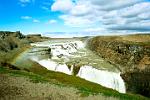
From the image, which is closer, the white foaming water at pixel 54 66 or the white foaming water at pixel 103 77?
the white foaming water at pixel 103 77

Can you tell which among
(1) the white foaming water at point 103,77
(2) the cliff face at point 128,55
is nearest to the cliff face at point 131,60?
(2) the cliff face at point 128,55

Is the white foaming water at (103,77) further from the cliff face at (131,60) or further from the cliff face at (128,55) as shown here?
the cliff face at (128,55)

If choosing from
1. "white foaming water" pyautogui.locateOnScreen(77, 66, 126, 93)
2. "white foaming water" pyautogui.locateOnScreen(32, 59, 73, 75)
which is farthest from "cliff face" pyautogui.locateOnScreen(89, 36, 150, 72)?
"white foaming water" pyautogui.locateOnScreen(32, 59, 73, 75)

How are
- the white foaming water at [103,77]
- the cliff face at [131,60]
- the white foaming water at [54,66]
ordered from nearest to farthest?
the cliff face at [131,60] < the white foaming water at [103,77] < the white foaming water at [54,66]

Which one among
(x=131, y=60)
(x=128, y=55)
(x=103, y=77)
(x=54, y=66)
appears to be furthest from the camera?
(x=54, y=66)

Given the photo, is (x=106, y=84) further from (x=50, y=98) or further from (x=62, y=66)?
(x=50, y=98)

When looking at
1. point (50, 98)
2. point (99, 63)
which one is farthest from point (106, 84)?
point (50, 98)

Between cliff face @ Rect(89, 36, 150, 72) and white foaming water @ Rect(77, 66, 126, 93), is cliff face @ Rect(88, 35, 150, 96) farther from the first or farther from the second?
white foaming water @ Rect(77, 66, 126, 93)

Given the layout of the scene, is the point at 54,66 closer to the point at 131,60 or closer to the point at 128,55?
the point at 128,55

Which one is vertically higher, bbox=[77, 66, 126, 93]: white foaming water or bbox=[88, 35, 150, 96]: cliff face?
bbox=[88, 35, 150, 96]: cliff face

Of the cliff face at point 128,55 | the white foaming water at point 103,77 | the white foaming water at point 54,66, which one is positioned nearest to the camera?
the white foaming water at point 103,77

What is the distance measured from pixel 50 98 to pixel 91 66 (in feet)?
140

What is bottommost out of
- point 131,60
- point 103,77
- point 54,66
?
point 103,77

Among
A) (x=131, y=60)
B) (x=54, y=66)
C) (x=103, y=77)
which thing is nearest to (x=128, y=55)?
(x=131, y=60)
